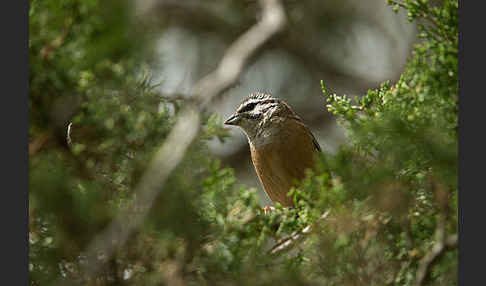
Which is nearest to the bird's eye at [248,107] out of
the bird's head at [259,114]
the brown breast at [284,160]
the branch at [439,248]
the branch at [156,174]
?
the bird's head at [259,114]

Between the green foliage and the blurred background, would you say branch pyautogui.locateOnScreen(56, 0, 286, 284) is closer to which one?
the green foliage

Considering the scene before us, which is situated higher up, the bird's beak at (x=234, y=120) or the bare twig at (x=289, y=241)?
the bare twig at (x=289, y=241)

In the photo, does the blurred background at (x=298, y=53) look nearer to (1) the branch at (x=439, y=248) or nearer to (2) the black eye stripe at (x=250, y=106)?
(2) the black eye stripe at (x=250, y=106)

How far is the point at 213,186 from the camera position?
135 inches

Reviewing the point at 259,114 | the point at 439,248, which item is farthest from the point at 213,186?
the point at 259,114

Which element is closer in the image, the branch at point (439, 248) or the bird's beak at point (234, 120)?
the branch at point (439, 248)

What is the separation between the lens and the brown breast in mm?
5801

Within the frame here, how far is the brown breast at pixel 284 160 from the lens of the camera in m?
5.80

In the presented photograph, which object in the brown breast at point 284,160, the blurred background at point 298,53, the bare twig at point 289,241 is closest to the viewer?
the bare twig at point 289,241

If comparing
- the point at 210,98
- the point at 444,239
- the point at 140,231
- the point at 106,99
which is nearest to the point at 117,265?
the point at 140,231

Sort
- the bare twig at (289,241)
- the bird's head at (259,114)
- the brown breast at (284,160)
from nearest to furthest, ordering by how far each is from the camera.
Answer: the bare twig at (289,241), the brown breast at (284,160), the bird's head at (259,114)

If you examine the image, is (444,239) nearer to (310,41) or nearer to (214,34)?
(310,41)

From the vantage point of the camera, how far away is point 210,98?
4.12m

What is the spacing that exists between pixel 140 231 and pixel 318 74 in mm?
7575
